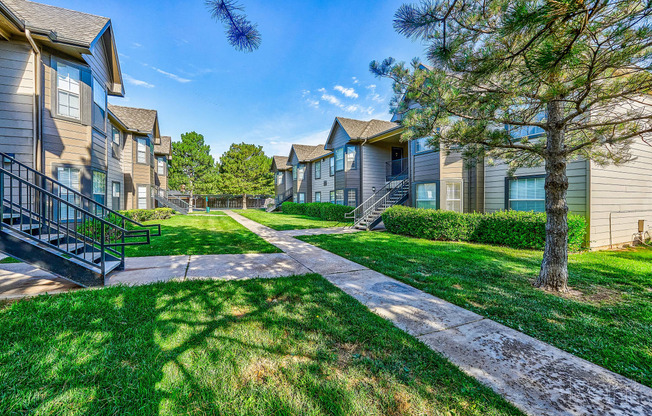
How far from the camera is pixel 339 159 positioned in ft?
58.1

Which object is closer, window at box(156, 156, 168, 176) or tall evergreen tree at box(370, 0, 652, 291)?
tall evergreen tree at box(370, 0, 652, 291)

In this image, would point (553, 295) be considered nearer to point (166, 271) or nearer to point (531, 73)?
point (531, 73)

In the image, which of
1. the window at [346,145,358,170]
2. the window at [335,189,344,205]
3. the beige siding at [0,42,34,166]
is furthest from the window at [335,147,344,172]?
the beige siding at [0,42,34,166]

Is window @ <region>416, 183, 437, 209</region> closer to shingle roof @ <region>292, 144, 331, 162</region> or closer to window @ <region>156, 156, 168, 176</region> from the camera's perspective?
shingle roof @ <region>292, 144, 331, 162</region>

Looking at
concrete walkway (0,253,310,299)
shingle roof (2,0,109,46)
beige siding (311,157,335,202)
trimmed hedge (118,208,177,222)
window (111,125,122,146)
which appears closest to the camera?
concrete walkway (0,253,310,299)

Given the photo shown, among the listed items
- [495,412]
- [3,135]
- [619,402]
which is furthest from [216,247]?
[619,402]

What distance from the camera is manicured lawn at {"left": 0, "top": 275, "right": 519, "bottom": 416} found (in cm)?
181

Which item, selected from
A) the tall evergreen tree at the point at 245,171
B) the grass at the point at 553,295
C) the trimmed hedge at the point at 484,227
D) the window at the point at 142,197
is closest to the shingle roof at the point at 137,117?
the window at the point at 142,197

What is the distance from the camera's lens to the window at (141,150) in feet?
56.9

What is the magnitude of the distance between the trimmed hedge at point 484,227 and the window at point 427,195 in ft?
5.09

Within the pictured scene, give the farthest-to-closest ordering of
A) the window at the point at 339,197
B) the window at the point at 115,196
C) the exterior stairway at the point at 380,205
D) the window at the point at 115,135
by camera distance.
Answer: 1. the window at the point at 339,197
2. the window at the point at 115,135
3. the window at the point at 115,196
4. the exterior stairway at the point at 380,205

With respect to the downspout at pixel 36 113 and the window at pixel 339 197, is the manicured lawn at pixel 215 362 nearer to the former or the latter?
the downspout at pixel 36 113

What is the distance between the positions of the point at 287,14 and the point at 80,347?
5.28 metres

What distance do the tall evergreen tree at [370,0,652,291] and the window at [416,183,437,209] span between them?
18.8 feet
